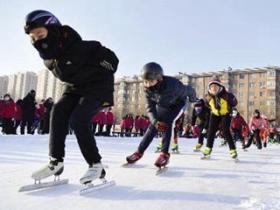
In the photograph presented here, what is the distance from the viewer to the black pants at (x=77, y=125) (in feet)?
9.97

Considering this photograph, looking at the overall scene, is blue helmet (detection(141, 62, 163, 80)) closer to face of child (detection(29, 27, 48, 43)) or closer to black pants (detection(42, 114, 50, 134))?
face of child (detection(29, 27, 48, 43))

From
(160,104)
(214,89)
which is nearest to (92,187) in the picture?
(160,104)

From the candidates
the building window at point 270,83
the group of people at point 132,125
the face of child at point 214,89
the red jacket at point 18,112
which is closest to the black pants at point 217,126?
the face of child at point 214,89

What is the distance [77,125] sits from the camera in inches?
119

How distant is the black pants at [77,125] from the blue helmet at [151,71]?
1.41 meters

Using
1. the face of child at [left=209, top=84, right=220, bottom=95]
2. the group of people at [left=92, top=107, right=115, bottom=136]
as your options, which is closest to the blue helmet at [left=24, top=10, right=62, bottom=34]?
the face of child at [left=209, top=84, right=220, bottom=95]

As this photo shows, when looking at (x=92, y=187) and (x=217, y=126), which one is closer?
(x=92, y=187)

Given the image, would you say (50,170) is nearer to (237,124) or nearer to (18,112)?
(18,112)

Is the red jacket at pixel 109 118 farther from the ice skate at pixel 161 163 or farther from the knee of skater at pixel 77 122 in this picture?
the knee of skater at pixel 77 122

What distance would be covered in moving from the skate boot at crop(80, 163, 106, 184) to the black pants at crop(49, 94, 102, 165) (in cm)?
5

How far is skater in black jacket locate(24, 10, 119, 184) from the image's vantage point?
296 cm

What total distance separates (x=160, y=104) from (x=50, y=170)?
7.30 ft

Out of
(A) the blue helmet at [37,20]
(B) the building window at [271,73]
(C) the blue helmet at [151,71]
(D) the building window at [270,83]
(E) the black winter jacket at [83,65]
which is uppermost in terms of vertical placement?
(B) the building window at [271,73]

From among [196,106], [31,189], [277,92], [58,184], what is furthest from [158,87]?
[277,92]
